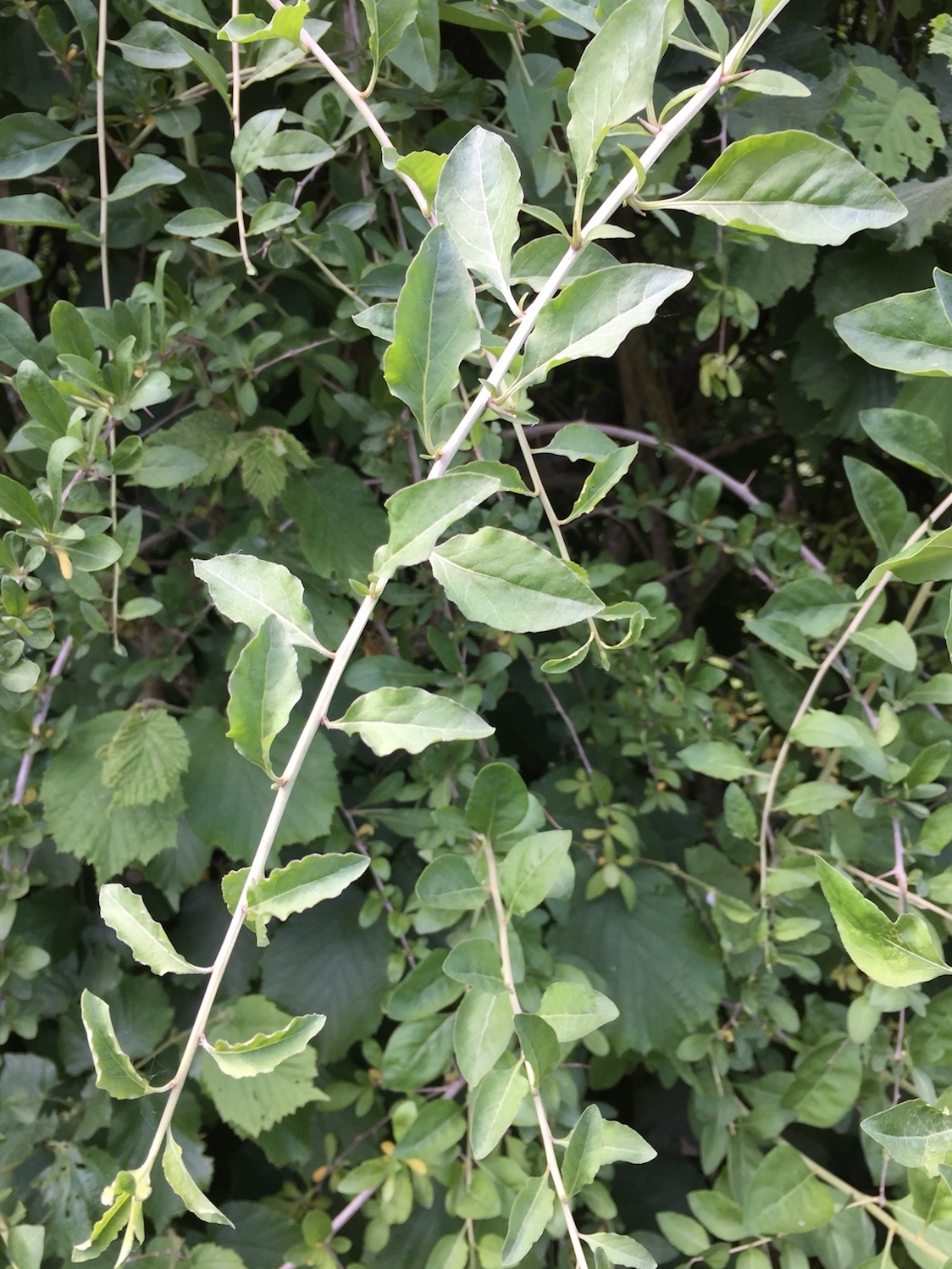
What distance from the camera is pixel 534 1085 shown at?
0.44 metres

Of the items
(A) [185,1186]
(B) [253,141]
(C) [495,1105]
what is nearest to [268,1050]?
(A) [185,1186]

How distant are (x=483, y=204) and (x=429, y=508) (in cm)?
14

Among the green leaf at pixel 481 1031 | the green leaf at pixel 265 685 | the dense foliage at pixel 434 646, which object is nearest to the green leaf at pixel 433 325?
the dense foliage at pixel 434 646

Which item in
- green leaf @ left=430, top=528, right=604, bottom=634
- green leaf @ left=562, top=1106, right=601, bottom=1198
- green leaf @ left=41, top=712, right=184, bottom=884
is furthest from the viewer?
green leaf @ left=41, top=712, right=184, bottom=884

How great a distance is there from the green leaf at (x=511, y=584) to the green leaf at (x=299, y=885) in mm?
116

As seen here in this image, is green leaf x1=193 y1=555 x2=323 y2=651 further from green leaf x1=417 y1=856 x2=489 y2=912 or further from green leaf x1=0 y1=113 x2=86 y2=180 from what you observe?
green leaf x1=0 y1=113 x2=86 y2=180

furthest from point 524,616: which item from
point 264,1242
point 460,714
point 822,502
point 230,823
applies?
point 822,502

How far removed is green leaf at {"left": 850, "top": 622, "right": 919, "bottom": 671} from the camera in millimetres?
543

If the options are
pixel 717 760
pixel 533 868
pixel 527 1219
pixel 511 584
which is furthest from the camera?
pixel 717 760

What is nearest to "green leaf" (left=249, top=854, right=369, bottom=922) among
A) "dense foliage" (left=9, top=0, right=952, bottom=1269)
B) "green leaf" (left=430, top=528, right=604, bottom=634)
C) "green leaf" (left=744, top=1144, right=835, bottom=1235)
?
"dense foliage" (left=9, top=0, right=952, bottom=1269)

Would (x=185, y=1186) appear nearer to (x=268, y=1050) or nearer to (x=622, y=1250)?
(x=268, y=1050)

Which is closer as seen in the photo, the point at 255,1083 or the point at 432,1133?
the point at 432,1133

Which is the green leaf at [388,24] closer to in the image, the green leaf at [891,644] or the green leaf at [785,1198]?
the green leaf at [891,644]

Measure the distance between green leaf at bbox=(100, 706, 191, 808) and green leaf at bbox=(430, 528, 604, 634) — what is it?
39 centimetres
